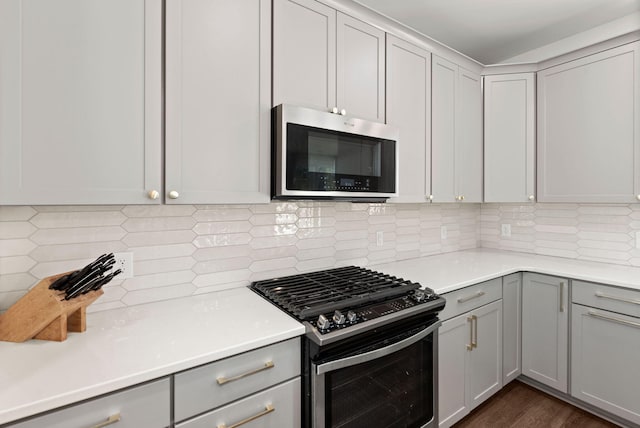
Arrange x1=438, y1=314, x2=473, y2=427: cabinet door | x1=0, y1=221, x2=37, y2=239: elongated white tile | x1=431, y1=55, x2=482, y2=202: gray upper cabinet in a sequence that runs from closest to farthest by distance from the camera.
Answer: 1. x1=0, y1=221, x2=37, y2=239: elongated white tile
2. x1=438, y1=314, x2=473, y2=427: cabinet door
3. x1=431, y1=55, x2=482, y2=202: gray upper cabinet

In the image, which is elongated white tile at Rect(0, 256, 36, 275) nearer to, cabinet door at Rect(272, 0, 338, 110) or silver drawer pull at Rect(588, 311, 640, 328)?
cabinet door at Rect(272, 0, 338, 110)

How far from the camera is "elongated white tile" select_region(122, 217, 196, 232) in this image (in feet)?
4.79

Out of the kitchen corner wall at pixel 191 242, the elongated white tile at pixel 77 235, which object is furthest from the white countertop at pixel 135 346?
the elongated white tile at pixel 77 235

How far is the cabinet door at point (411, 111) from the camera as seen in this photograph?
77.7 inches

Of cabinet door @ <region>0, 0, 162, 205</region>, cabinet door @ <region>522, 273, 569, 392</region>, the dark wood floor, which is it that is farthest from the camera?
cabinet door @ <region>522, 273, 569, 392</region>

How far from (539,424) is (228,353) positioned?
211 cm

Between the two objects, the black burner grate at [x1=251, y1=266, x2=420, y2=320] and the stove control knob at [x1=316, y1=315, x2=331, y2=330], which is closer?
the stove control knob at [x1=316, y1=315, x2=331, y2=330]

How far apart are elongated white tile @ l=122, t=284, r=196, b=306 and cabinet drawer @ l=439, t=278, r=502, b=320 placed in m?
1.35

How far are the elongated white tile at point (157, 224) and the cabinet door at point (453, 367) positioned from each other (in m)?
1.45

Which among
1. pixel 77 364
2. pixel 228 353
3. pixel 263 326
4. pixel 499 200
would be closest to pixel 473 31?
pixel 499 200

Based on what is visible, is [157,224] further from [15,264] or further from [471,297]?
[471,297]

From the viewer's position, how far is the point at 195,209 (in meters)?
1.62

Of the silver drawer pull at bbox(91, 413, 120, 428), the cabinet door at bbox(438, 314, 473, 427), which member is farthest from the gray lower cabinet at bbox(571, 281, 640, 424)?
the silver drawer pull at bbox(91, 413, 120, 428)

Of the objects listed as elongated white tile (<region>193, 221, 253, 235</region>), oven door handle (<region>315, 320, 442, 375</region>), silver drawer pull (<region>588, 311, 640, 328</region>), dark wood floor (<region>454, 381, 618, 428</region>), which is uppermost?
elongated white tile (<region>193, 221, 253, 235</region>)
